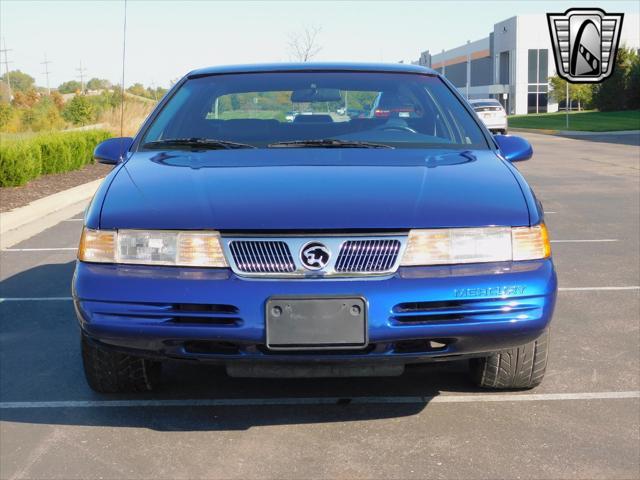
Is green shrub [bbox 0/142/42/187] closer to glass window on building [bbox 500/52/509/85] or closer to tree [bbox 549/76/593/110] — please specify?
tree [bbox 549/76/593/110]

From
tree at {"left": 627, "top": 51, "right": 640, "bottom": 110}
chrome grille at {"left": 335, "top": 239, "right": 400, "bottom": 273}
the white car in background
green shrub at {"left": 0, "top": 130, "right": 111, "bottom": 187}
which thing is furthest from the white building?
chrome grille at {"left": 335, "top": 239, "right": 400, "bottom": 273}

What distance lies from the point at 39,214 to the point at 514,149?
877 cm

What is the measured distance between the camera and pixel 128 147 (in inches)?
187

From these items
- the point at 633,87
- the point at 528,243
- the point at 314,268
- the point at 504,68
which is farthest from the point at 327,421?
the point at 504,68

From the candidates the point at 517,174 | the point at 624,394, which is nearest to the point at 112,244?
the point at 517,174

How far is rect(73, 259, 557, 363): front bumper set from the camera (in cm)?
333

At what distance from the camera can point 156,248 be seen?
137 inches

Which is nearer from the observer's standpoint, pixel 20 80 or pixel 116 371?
pixel 116 371

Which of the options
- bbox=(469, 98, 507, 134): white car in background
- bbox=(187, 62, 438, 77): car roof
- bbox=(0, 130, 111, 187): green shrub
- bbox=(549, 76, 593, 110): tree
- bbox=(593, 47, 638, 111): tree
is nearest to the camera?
bbox=(187, 62, 438, 77): car roof

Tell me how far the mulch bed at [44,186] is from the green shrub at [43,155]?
155 mm

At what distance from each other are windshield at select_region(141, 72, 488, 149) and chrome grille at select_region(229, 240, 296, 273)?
1.12m

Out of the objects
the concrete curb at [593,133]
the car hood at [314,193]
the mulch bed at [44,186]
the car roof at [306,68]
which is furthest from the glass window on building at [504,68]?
the car hood at [314,193]

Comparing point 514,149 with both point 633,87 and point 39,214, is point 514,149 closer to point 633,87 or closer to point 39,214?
point 39,214

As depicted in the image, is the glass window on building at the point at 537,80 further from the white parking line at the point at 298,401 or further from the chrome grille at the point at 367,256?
the chrome grille at the point at 367,256
